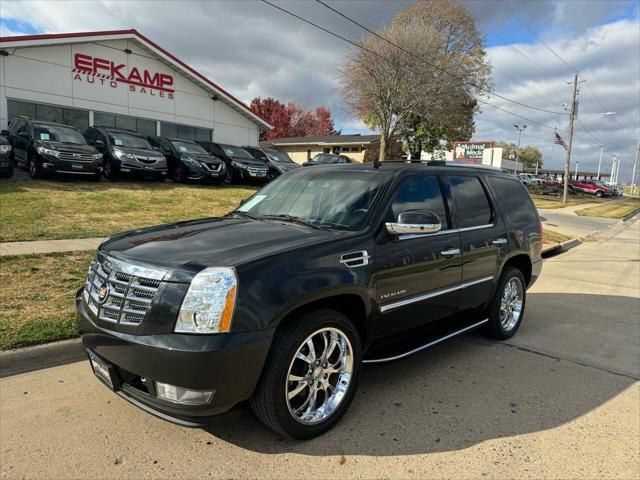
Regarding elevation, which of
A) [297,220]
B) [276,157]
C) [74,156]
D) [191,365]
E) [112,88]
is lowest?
[191,365]

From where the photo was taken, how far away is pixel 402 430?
3195 millimetres

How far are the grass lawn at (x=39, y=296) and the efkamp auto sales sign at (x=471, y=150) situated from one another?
23.3 m

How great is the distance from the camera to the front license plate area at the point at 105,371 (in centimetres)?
279

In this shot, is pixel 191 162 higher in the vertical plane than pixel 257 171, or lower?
higher

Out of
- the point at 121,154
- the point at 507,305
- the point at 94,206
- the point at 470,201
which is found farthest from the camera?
the point at 121,154

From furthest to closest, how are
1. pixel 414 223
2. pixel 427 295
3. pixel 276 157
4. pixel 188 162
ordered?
pixel 276 157, pixel 188 162, pixel 427 295, pixel 414 223

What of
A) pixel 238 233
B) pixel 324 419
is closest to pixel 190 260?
pixel 238 233

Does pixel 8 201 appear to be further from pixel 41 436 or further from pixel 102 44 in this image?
pixel 102 44

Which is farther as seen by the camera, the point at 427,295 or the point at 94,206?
the point at 94,206

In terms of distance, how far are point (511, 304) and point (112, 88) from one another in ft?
67.1

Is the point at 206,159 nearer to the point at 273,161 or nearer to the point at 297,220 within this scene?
the point at 273,161

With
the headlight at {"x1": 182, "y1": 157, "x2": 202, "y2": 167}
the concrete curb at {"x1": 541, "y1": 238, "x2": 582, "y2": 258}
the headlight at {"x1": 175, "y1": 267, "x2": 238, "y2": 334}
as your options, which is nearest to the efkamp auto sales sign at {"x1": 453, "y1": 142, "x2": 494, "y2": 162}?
the concrete curb at {"x1": 541, "y1": 238, "x2": 582, "y2": 258}

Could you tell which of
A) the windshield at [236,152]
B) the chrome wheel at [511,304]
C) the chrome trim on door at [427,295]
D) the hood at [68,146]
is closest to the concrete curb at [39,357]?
the chrome trim on door at [427,295]

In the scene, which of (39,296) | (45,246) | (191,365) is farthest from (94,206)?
(191,365)
